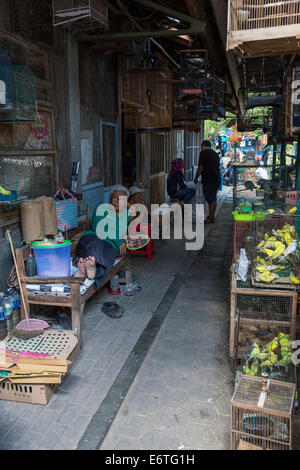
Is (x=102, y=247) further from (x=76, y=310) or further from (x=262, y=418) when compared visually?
(x=262, y=418)

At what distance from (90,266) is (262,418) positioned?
8.88ft

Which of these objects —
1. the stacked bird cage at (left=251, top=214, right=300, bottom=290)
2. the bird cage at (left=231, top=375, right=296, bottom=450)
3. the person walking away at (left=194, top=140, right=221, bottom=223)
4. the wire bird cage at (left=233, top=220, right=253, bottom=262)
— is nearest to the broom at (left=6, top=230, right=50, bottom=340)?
the bird cage at (left=231, top=375, right=296, bottom=450)

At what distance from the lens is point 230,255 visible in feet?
27.4

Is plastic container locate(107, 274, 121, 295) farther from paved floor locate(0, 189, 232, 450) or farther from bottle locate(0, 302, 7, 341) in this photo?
bottle locate(0, 302, 7, 341)

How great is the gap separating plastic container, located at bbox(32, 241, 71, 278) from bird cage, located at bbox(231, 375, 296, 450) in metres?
2.48

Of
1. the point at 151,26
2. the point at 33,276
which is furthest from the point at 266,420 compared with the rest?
the point at 151,26

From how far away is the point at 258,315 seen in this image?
4.09m

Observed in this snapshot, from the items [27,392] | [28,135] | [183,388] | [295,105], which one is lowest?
[183,388]

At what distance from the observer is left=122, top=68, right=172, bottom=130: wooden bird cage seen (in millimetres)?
8836

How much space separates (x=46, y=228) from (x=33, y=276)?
843 mm

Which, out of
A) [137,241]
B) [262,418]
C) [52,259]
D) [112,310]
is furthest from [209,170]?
[262,418]

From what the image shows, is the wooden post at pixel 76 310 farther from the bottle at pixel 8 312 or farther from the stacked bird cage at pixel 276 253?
the stacked bird cage at pixel 276 253

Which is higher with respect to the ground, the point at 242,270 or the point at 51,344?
the point at 242,270

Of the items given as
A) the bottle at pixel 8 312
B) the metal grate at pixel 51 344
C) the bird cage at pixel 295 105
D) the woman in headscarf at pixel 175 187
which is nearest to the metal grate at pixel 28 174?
the bottle at pixel 8 312
